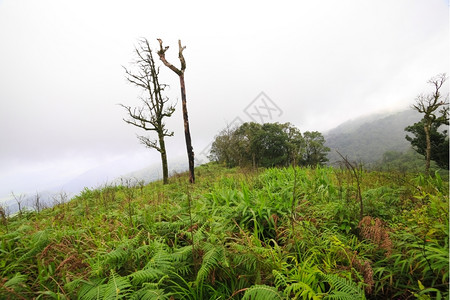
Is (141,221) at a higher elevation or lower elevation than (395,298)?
higher

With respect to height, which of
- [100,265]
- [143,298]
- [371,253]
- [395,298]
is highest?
[100,265]

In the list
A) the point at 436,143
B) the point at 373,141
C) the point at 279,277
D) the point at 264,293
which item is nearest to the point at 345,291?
the point at 279,277

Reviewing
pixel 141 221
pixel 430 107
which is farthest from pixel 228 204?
pixel 430 107

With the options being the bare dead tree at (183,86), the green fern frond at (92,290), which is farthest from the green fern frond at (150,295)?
the bare dead tree at (183,86)

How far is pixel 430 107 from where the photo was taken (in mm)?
16938

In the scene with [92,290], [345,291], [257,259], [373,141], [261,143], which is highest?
[261,143]

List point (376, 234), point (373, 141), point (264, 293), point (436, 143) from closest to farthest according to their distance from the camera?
point (264, 293) < point (376, 234) < point (436, 143) < point (373, 141)

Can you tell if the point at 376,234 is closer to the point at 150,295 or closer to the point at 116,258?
the point at 150,295

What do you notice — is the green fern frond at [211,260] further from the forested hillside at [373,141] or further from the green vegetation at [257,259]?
the forested hillside at [373,141]

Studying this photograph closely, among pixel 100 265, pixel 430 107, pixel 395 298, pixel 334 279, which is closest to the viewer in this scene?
pixel 334 279

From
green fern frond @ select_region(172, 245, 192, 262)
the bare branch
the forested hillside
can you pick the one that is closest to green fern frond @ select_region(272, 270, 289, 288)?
green fern frond @ select_region(172, 245, 192, 262)

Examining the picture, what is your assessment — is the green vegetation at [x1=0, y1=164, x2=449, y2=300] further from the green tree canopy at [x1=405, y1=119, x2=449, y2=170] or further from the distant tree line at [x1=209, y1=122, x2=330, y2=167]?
the green tree canopy at [x1=405, y1=119, x2=449, y2=170]

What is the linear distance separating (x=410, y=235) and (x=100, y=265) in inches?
135

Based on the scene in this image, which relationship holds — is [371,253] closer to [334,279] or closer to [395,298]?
[395,298]
